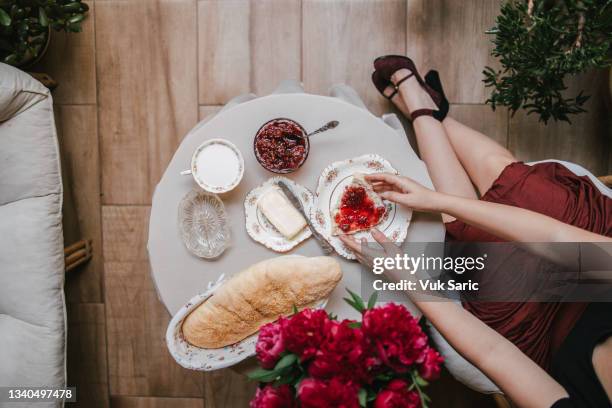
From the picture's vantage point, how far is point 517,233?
3.79 feet

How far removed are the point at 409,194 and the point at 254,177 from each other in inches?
17.0

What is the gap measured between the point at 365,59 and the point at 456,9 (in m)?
0.42

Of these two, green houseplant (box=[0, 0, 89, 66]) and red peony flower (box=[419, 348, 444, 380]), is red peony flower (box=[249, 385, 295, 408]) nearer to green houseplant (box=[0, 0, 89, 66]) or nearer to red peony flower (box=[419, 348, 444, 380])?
red peony flower (box=[419, 348, 444, 380])

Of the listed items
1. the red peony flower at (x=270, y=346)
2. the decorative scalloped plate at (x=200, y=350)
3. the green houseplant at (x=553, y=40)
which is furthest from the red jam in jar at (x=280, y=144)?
the green houseplant at (x=553, y=40)

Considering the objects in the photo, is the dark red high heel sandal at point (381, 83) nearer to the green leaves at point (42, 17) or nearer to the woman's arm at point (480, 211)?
the woman's arm at point (480, 211)

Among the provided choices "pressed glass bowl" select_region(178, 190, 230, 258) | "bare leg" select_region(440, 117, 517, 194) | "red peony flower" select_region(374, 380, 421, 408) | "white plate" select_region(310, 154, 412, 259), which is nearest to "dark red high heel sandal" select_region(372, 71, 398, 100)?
"bare leg" select_region(440, 117, 517, 194)

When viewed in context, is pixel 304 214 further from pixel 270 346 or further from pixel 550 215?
pixel 550 215

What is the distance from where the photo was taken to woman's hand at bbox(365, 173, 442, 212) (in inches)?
46.3

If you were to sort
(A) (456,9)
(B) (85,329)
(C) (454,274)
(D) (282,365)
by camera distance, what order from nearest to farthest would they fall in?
(D) (282,365)
(C) (454,274)
(A) (456,9)
(B) (85,329)

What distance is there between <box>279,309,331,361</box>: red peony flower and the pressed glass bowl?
0.48 meters

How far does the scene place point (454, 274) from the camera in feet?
4.35

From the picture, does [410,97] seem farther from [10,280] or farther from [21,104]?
[10,280]

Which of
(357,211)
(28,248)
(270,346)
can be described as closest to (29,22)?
(28,248)

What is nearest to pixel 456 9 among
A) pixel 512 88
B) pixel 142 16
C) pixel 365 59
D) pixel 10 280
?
pixel 365 59
